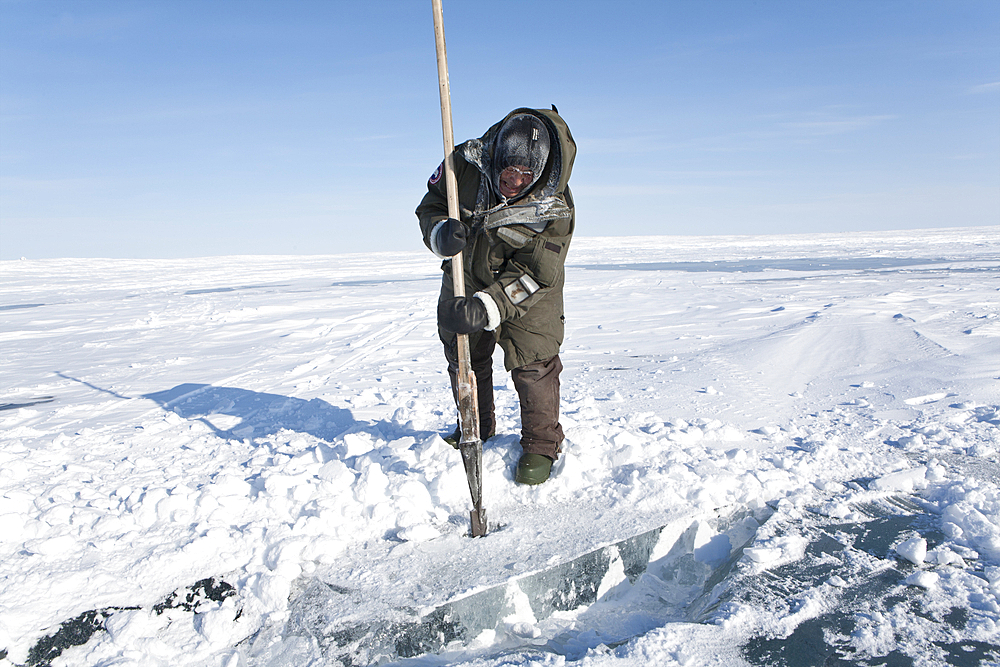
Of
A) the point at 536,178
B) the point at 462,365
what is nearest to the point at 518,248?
the point at 536,178

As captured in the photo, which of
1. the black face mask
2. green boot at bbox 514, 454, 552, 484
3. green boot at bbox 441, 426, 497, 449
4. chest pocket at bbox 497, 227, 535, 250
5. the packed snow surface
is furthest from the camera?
green boot at bbox 441, 426, 497, 449

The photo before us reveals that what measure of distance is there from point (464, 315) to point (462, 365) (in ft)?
0.79

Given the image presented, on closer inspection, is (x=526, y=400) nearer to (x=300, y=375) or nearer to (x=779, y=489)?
(x=779, y=489)

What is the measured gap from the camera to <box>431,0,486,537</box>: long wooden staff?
2154 mm

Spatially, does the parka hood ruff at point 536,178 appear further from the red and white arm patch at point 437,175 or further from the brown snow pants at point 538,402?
the brown snow pants at point 538,402

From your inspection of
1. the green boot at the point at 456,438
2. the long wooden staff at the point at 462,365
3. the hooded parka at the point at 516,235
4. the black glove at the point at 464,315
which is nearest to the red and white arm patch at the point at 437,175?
the hooded parka at the point at 516,235

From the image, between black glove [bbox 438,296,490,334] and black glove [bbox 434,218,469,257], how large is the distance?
19cm

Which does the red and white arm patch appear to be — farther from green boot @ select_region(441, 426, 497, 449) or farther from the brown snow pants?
green boot @ select_region(441, 426, 497, 449)

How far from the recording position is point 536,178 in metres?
2.37

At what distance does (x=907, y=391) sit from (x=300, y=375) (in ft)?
14.9

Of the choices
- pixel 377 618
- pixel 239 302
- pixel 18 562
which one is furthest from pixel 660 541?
pixel 239 302

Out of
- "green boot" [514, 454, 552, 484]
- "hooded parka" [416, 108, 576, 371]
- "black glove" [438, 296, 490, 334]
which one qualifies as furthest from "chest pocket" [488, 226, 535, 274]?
"green boot" [514, 454, 552, 484]

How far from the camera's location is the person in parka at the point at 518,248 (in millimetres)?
2322

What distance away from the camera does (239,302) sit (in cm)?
1162
